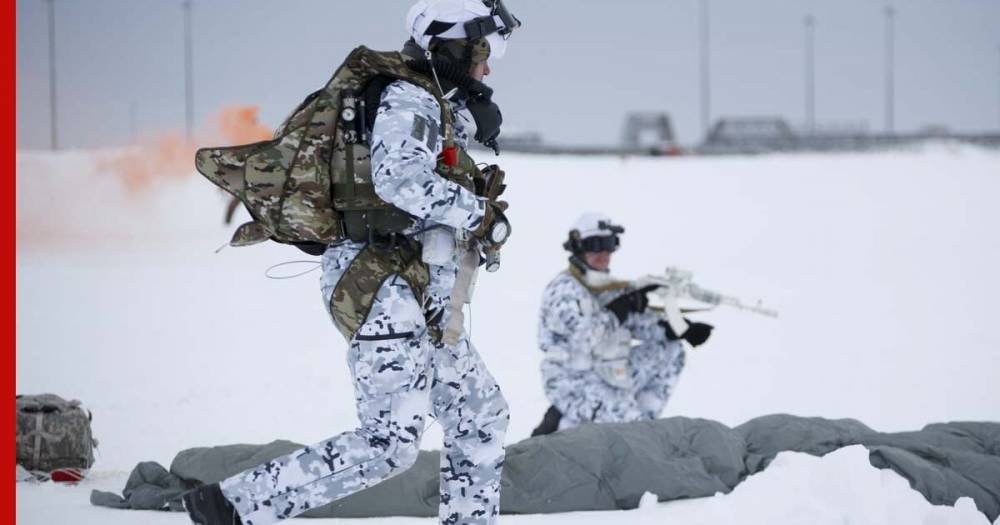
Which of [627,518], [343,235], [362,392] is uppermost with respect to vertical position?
[343,235]

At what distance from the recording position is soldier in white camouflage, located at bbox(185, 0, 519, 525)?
406 cm

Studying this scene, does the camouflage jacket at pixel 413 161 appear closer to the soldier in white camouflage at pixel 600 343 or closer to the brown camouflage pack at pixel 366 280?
the brown camouflage pack at pixel 366 280

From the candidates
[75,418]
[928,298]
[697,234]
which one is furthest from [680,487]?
[697,234]

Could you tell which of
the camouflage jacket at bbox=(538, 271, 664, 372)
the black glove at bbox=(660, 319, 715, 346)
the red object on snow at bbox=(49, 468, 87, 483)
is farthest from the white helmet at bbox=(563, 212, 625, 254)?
the red object on snow at bbox=(49, 468, 87, 483)

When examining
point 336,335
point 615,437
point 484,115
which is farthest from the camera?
point 336,335

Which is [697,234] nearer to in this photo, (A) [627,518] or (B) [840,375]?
(B) [840,375]

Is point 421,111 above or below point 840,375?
above

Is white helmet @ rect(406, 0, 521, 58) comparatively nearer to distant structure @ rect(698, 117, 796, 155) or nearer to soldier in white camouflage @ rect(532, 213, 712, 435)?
soldier in white camouflage @ rect(532, 213, 712, 435)

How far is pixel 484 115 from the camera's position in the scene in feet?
14.6

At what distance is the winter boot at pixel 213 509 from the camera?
4.07m

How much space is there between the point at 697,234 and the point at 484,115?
57.5ft

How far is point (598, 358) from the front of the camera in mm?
8320

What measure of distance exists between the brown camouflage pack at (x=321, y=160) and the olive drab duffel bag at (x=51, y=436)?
2.81 m

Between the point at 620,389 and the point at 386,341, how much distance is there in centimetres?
440
